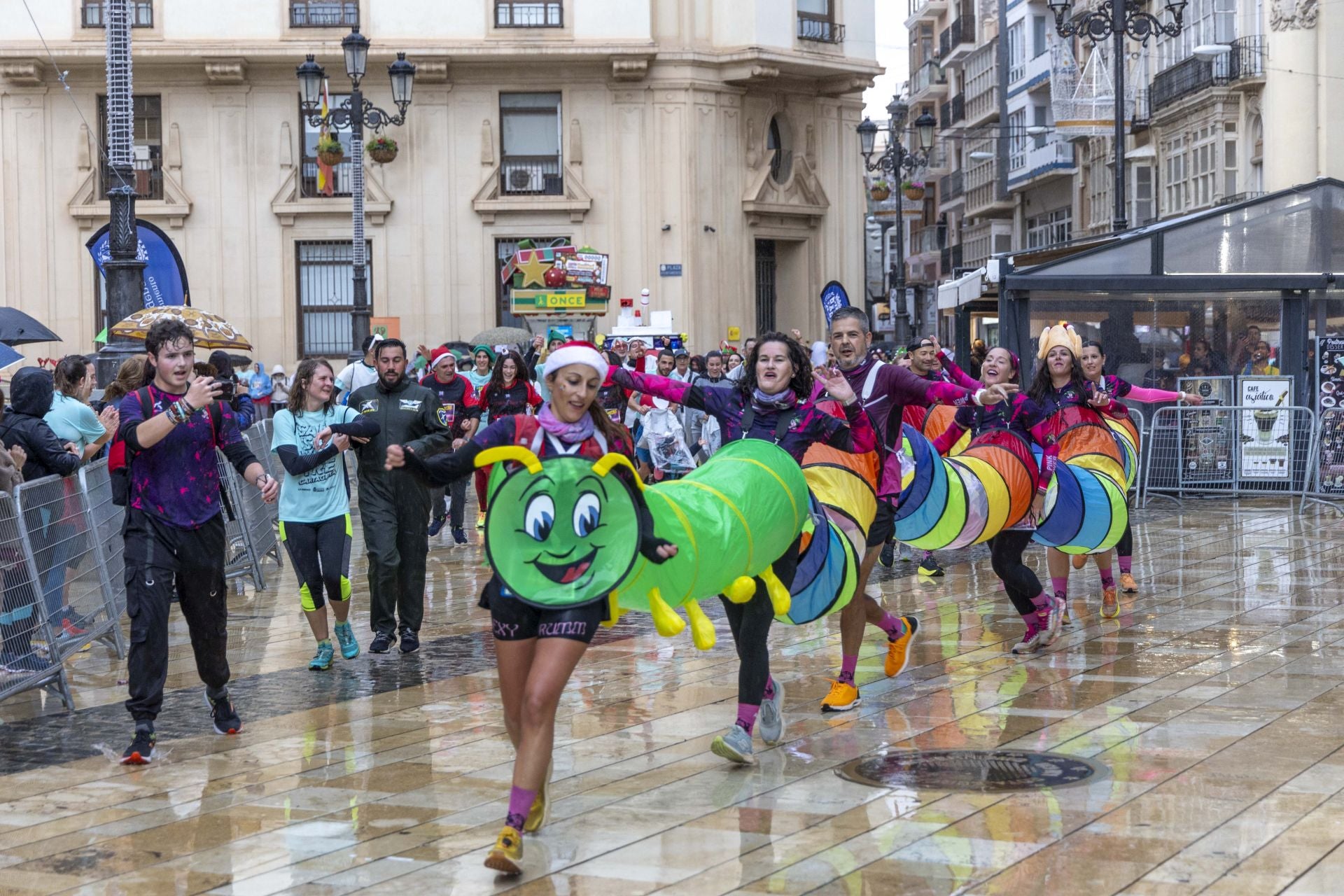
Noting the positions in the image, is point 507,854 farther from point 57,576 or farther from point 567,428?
point 57,576

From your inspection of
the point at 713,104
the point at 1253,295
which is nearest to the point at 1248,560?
the point at 1253,295

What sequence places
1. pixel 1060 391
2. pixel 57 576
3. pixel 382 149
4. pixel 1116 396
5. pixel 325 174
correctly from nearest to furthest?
pixel 57 576
pixel 1060 391
pixel 1116 396
pixel 382 149
pixel 325 174

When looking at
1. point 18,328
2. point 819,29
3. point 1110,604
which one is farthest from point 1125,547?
point 819,29

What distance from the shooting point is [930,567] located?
1395 centimetres

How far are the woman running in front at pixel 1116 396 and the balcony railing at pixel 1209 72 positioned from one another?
1177 inches

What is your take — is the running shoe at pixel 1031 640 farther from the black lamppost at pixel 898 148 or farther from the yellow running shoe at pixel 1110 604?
the black lamppost at pixel 898 148

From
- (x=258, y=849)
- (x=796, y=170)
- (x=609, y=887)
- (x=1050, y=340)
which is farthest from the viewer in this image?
(x=796, y=170)

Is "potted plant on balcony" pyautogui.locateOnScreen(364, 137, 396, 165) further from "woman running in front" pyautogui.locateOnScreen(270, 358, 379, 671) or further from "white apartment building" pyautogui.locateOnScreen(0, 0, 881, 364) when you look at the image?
"woman running in front" pyautogui.locateOnScreen(270, 358, 379, 671)

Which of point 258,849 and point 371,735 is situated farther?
point 371,735

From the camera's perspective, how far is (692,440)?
23875mm

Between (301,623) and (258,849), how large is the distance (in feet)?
19.5

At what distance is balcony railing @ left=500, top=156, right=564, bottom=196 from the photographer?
121 ft

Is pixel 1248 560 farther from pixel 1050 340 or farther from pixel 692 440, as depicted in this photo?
pixel 692 440

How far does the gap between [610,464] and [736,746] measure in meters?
1.66
